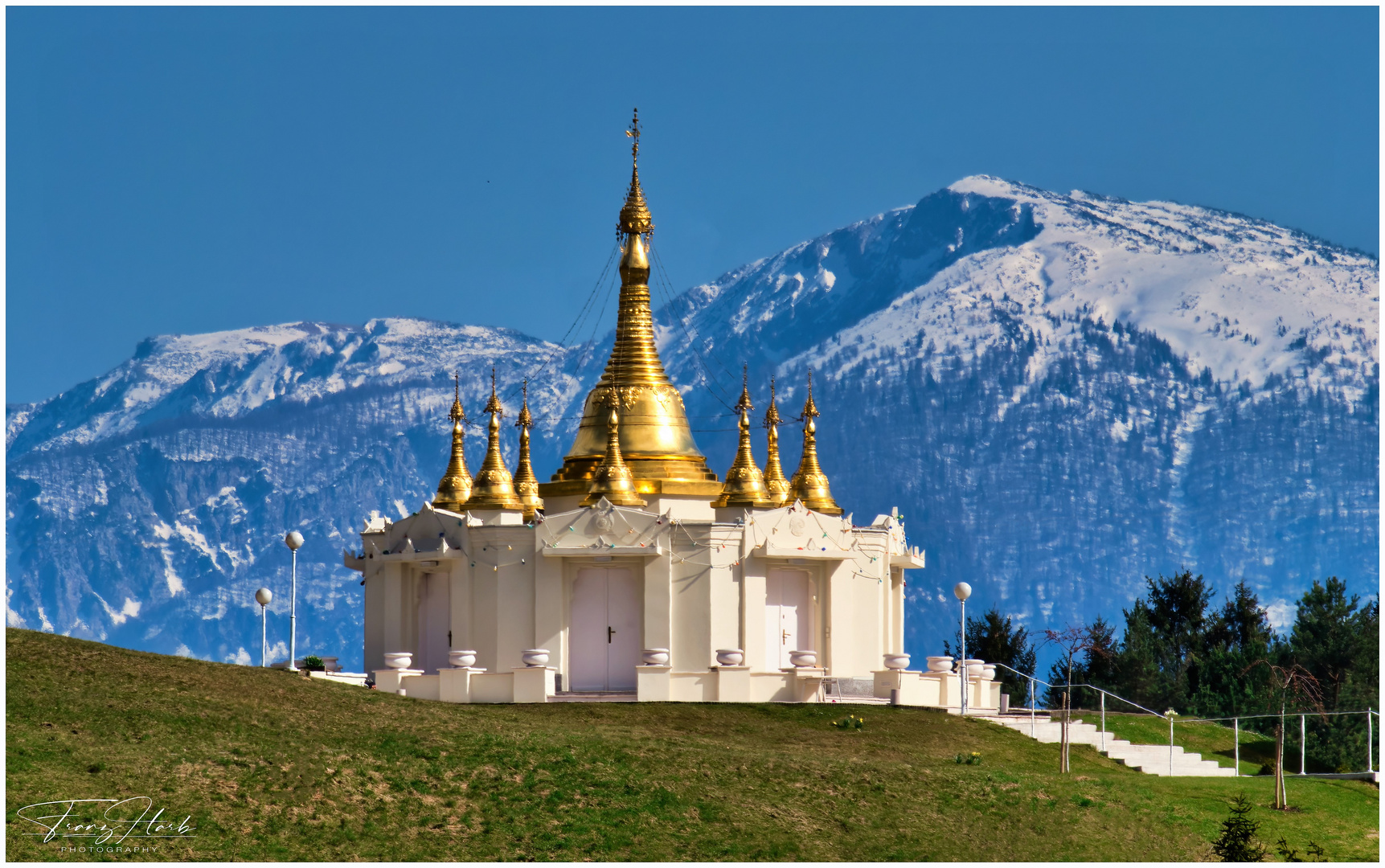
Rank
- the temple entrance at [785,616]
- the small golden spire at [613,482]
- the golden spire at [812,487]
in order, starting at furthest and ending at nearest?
1. the golden spire at [812,487]
2. the small golden spire at [613,482]
3. the temple entrance at [785,616]

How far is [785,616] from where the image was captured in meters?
53.5

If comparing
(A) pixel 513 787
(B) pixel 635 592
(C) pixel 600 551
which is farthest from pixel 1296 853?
(C) pixel 600 551

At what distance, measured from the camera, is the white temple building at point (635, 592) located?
4781 cm

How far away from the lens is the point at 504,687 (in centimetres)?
4725

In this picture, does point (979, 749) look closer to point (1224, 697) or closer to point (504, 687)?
point (504, 687)

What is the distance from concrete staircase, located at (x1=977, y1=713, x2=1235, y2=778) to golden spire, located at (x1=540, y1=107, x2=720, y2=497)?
13417mm

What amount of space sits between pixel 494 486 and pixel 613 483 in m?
3.33

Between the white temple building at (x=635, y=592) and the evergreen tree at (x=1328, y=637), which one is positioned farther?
the evergreen tree at (x=1328, y=637)

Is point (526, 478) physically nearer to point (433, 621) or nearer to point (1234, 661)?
point (433, 621)

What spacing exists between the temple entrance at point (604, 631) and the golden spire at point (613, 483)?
90.0 inches

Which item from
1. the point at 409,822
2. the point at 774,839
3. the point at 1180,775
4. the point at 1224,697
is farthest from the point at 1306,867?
the point at 1224,697

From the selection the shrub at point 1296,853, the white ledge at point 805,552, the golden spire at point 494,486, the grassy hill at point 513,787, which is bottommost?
the shrub at point 1296,853

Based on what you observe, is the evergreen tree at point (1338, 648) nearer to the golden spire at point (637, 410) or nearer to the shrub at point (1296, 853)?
the golden spire at point (637, 410)

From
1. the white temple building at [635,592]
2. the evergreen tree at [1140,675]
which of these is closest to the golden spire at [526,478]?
the white temple building at [635,592]
